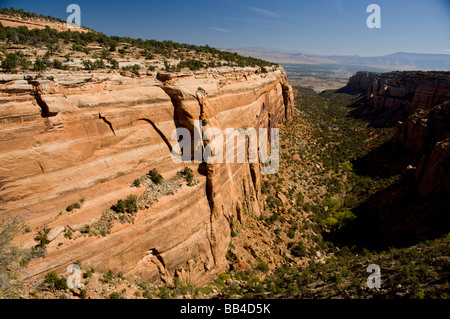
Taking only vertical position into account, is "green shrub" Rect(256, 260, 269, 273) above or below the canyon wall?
below

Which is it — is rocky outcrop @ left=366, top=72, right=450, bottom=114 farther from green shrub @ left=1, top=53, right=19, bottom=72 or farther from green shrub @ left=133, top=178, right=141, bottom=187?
green shrub @ left=1, top=53, right=19, bottom=72

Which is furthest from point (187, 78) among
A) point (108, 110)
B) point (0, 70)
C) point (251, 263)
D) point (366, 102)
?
point (366, 102)

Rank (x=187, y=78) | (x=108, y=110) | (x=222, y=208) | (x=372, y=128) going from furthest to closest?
(x=372, y=128) < (x=222, y=208) < (x=187, y=78) < (x=108, y=110)

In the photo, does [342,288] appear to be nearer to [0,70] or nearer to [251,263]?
[251,263]

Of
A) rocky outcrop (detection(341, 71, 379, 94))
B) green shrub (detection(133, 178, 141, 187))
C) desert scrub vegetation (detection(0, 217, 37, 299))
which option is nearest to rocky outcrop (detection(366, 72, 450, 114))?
rocky outcrop (detection(341, 71, 379, 94))

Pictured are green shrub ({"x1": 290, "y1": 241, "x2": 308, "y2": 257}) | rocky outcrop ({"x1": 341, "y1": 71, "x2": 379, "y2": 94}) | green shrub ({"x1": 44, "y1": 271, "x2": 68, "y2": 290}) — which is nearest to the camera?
green shrub ({"x1": 44, "y1": 271, "x2": 68, "y2": 290})

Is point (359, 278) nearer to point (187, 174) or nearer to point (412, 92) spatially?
point (187, 174)
